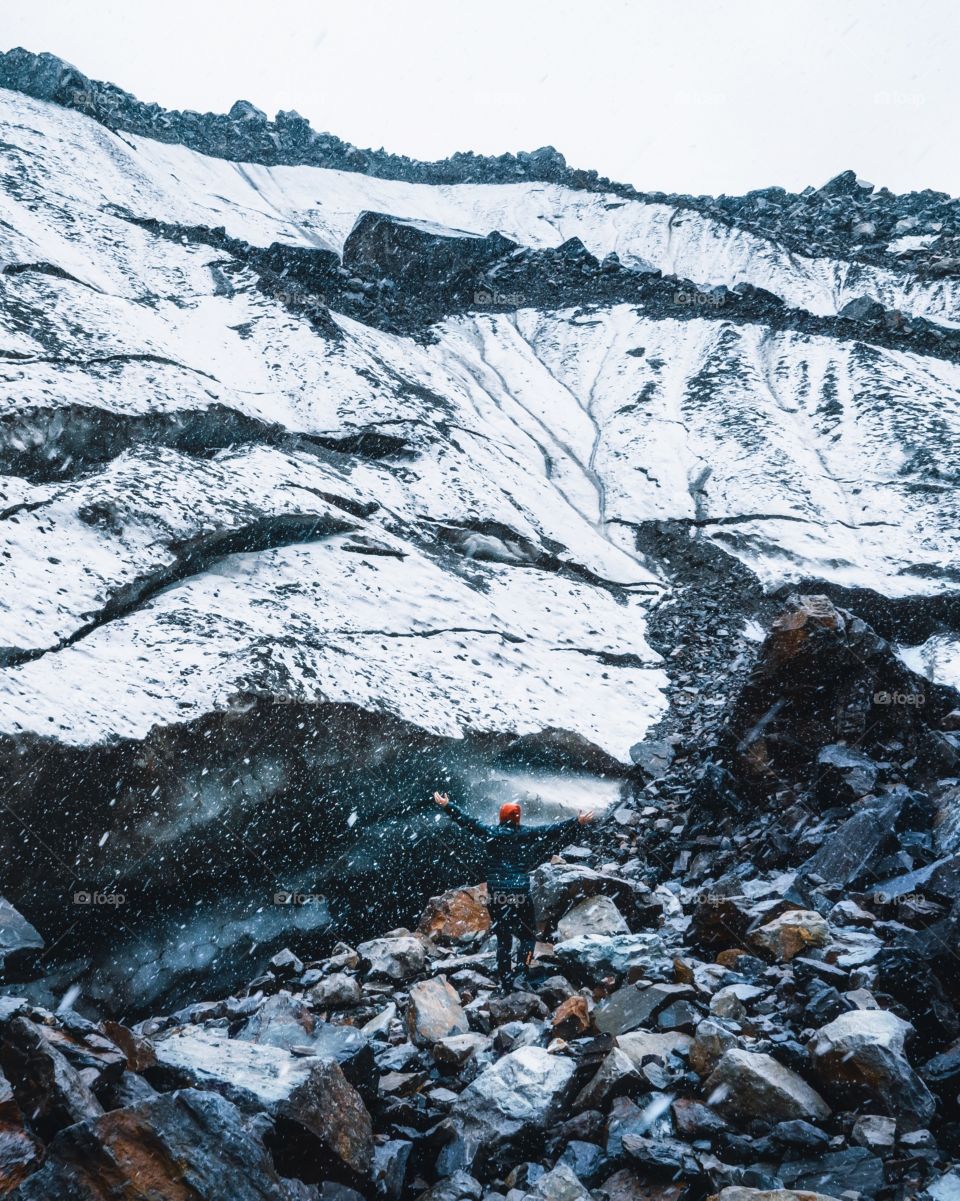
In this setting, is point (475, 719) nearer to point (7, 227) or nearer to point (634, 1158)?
point (634, 1158)

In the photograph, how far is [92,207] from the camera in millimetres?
20688

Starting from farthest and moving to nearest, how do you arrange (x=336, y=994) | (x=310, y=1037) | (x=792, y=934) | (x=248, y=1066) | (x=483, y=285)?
(x=483, y=285) < (x=336, y=994) < (x=792, y=934) < (x=310, y=1037) < (x=248, y=1066)

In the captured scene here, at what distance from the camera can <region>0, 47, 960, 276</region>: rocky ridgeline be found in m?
34.1

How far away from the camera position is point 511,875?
5738mm

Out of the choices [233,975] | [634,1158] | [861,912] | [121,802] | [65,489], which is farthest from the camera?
[65,489]

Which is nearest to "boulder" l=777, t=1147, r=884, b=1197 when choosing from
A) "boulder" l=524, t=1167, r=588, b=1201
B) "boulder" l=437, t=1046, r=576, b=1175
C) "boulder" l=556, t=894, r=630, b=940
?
"boulder" l=524, t=1167, r=588, b=1201

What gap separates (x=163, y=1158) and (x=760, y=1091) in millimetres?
2541

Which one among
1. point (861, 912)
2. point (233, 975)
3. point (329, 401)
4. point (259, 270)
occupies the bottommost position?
point (233, 975)

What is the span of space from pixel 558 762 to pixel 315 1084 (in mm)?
5777

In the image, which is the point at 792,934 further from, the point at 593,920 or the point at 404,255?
the point at 404,255

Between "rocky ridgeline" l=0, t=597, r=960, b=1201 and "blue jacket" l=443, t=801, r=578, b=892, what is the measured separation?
571 mm

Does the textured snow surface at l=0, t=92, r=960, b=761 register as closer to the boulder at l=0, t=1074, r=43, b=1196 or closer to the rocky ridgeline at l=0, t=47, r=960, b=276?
the boulder at l=0, t=1074, r=43, b=1196

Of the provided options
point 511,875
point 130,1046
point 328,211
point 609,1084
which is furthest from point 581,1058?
point 328,211

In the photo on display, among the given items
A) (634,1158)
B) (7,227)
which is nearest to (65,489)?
(634,1158)
